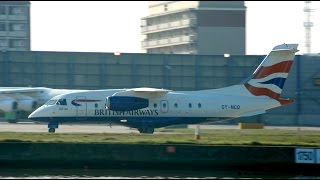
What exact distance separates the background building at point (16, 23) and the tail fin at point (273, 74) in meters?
93.1

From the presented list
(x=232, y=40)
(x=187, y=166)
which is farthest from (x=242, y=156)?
(x=232, y=40)

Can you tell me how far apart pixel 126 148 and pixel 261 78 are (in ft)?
73.1

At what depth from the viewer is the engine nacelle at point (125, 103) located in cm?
5512

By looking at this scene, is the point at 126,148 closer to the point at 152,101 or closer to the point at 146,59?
the point at 152,101

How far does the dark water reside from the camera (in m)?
32.8

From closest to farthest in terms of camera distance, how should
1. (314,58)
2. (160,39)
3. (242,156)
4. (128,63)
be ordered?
1. (242,156)
2. (314,58)
3. (128,63)
4. (160,39)

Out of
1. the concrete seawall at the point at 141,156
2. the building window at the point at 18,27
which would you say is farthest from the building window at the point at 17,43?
the concrete seawall at the point at 141,156

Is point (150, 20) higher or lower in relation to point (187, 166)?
higher

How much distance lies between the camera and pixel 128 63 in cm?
8556

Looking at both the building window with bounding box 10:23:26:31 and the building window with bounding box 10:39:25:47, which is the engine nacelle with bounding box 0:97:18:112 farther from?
the building window with bounding box 10:23:26:31

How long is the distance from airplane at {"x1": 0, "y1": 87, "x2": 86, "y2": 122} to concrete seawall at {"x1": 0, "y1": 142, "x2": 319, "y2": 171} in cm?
3690

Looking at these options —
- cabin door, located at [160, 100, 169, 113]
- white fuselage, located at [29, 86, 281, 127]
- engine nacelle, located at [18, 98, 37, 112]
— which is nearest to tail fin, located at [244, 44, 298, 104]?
white fuselage, located at [29, 86, 281, 127]

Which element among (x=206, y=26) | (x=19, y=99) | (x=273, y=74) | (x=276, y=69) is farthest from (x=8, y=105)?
(x=206, y=26)

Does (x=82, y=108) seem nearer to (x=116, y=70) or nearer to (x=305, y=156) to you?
(x=305, y=156)
